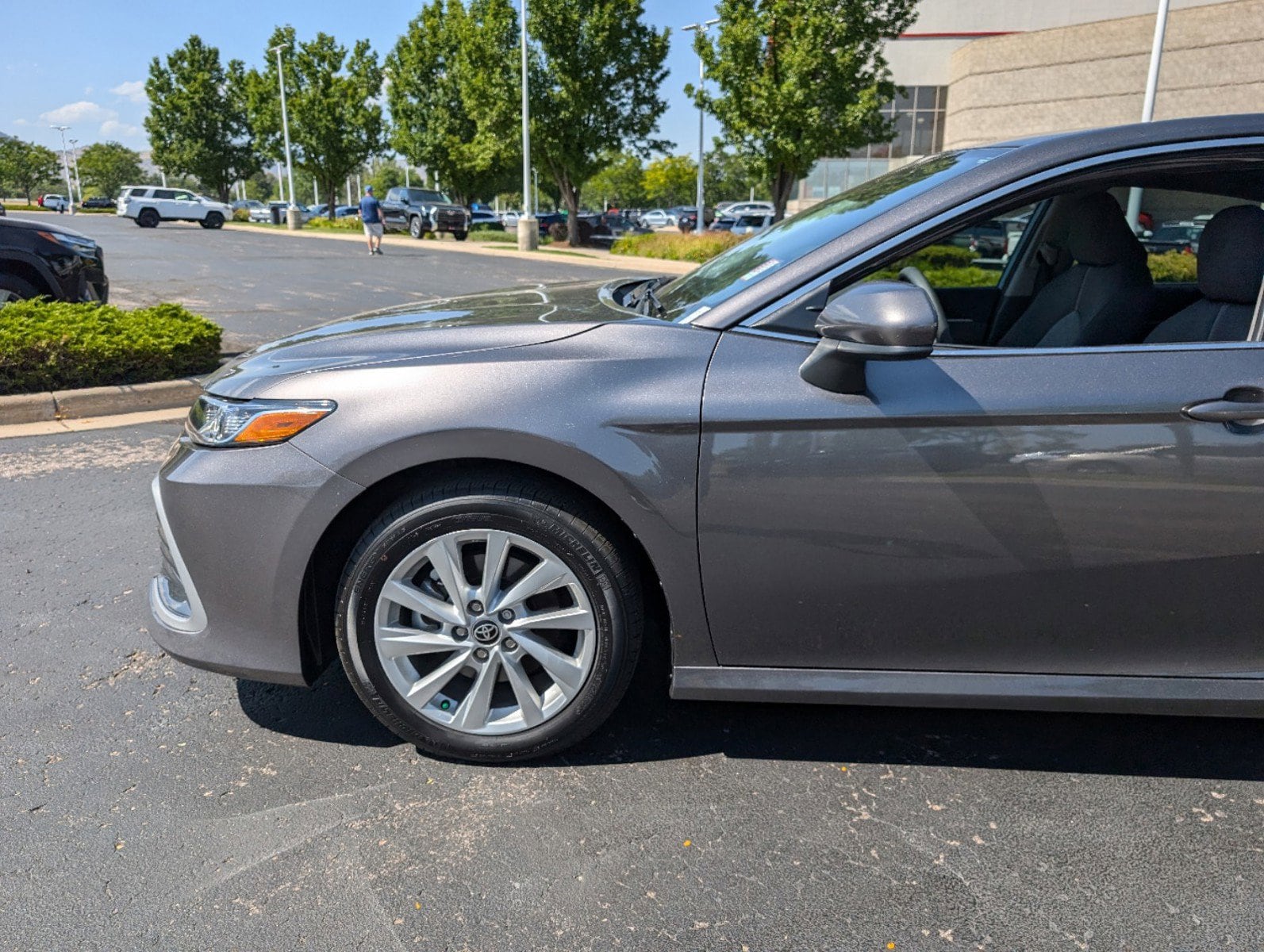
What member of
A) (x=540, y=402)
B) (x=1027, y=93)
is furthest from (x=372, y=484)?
(x=1027, y=93)

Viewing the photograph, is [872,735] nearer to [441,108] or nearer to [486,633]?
[486,633]

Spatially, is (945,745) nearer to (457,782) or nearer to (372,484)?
(457,782)

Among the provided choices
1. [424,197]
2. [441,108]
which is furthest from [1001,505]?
[441,108]

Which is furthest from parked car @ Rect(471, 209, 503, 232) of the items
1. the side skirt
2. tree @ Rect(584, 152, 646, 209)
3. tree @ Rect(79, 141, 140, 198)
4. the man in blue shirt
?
tree @ Rect(79, 141, 140, 198)

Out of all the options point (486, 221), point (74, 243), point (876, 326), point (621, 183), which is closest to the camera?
point (876, 326)

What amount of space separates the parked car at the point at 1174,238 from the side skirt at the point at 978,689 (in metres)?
1.32

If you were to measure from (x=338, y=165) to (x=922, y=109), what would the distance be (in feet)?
100

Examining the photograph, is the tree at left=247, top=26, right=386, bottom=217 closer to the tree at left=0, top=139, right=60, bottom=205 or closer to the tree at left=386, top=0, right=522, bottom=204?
the tree at left=386, top=0, right=522, bottom=204

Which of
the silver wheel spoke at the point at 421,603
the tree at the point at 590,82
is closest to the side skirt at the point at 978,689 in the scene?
the silver wheel spoke at the point at 421,603

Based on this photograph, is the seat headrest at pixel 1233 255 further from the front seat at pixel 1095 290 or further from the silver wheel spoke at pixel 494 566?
the silver wheel spoke at pixel 494 566

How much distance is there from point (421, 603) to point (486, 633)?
185 millimetres

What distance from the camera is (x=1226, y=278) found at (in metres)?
2.66

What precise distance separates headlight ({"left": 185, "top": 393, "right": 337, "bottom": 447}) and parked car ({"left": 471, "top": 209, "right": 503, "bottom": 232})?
4181cm

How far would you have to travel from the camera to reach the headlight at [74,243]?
26.8 ft
